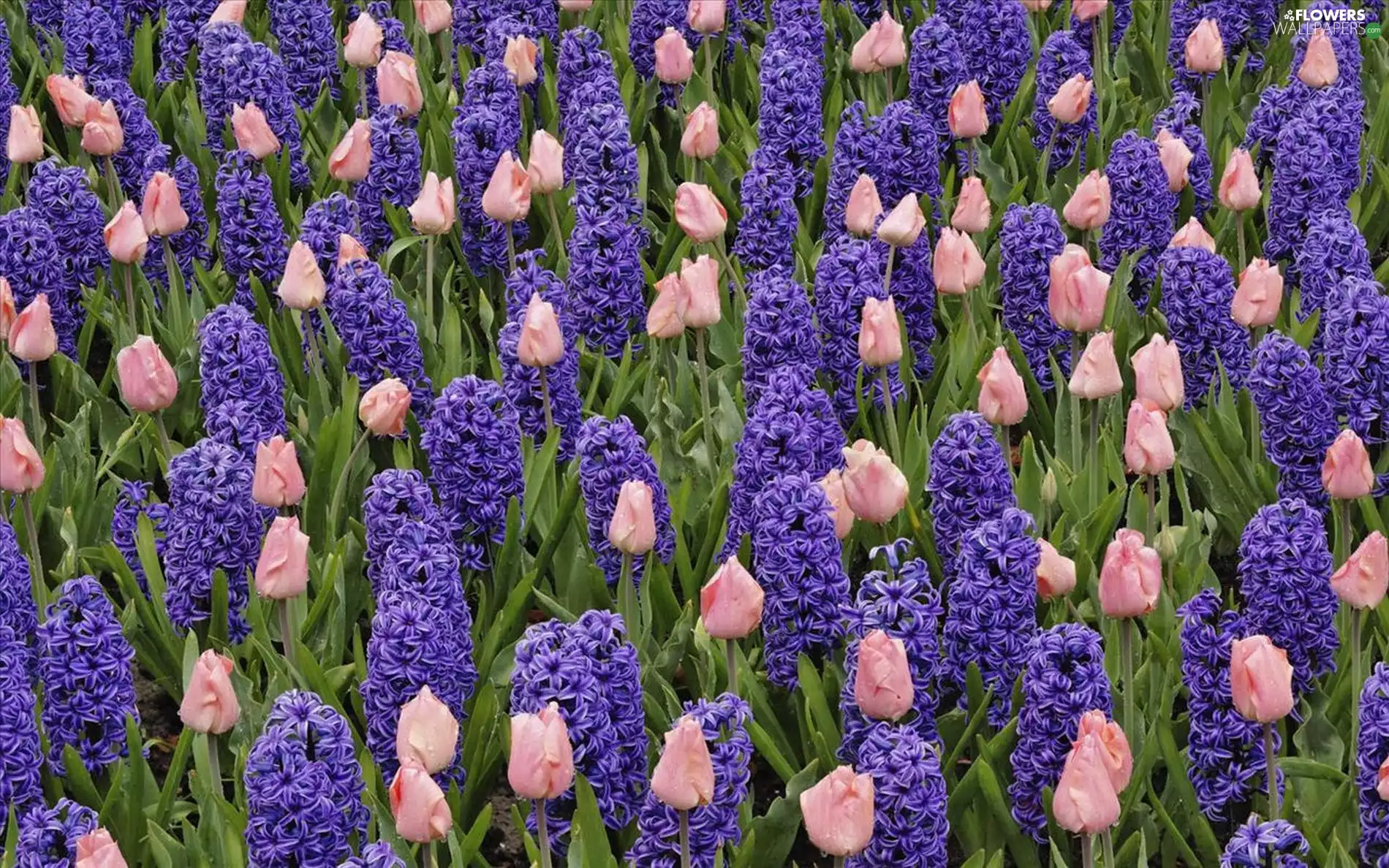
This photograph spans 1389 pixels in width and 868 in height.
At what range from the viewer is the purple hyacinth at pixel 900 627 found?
3373mm

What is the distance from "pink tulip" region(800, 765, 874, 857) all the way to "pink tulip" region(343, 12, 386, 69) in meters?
3.49

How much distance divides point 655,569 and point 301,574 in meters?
0.71

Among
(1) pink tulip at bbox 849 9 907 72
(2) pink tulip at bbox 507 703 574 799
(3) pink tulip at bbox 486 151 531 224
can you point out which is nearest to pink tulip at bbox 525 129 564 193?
(3) pink tulip at bbox 486 151 531 224

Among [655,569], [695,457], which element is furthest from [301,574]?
[695,457]

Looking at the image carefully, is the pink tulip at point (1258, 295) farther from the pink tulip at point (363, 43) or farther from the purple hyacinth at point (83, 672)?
the pink tulip at point (363, 43)

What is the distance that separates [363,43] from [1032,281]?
7.16 ft

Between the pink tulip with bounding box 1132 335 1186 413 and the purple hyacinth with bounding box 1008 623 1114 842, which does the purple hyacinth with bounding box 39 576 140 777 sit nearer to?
the purple hyacinth with bounding box 1008 623 1114 842

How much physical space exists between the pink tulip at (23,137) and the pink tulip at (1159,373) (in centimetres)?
299

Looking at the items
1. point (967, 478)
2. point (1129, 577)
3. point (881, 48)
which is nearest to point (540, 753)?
point (1129, 577)

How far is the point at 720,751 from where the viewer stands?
3.14 meters

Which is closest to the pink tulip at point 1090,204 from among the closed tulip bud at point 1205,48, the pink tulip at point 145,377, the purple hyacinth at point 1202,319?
the purple hyacinth at point 1202,319

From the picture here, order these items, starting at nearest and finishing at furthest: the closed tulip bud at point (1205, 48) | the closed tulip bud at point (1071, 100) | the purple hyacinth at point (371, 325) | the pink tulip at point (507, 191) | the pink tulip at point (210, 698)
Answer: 1. the pink tulip at point (210, 698)
2. the purple hyacinth at point (371, 325)
3. the pink tulip at point (507, 191)
4. the closed tulip bud at point (1071, 100)
5. the closed tulip bud at point (1205, 48)

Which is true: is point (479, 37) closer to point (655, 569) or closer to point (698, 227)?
point (698, 227)

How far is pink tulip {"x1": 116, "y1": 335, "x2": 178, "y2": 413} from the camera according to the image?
167 inches
